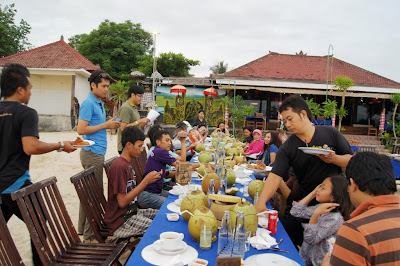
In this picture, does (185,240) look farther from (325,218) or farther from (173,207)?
(325,218)

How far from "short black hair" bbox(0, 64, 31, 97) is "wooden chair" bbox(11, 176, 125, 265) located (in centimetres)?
80

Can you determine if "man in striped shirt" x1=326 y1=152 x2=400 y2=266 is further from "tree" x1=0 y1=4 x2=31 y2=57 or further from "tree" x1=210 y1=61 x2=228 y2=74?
"tree" x1=210 y1=61 x2=228 y2=74

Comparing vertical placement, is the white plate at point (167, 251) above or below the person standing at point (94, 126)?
below

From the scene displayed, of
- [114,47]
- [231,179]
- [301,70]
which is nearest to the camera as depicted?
[231,179]

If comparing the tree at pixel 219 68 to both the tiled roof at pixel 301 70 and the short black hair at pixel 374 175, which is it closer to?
the tiled roof at pixel 301 70

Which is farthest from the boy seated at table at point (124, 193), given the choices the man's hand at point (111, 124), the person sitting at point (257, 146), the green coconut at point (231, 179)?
the person sitting at point (257, 146)

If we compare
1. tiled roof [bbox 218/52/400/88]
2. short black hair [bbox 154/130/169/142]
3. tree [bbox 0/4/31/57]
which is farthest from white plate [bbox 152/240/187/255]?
tree [bbox 0/4/31/57]

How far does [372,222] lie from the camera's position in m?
1.19

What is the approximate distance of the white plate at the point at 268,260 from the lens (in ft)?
5.43

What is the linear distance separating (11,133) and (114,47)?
28.1m

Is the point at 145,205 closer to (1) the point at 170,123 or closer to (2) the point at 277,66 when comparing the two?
(1) the point at 170,123

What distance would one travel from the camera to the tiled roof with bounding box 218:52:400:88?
1733cm

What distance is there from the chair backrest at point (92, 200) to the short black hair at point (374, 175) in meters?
2.15

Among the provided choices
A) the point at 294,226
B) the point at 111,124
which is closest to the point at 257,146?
the point at 294,226
